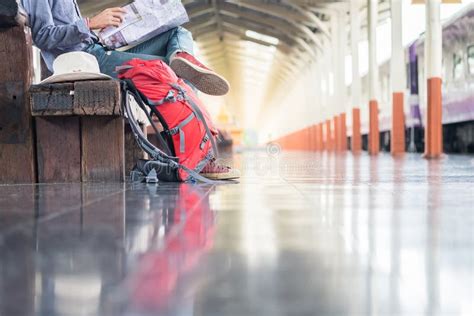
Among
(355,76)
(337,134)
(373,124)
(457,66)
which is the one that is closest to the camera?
(457,66)

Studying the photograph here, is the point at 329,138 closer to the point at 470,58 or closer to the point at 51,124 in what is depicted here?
the point at 470,58

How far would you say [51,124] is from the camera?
367cm

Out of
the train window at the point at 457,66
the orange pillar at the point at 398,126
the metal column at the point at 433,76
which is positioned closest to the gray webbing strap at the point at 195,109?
the metal column at the point at 433,76

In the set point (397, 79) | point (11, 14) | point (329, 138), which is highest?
point (397, 79)

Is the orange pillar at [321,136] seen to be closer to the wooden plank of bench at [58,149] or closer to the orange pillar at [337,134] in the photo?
the orange pillar at [337,134]

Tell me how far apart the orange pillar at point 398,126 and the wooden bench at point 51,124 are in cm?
971

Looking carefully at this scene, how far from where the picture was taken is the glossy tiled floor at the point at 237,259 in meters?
0.84

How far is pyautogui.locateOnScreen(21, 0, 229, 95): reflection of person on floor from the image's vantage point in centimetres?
358

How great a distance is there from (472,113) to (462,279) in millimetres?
10600

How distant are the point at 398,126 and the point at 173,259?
484 inches

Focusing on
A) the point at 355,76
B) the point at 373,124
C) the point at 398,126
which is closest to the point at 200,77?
the point at 398,126

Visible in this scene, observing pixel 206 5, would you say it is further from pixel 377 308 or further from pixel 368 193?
pixel 377 308

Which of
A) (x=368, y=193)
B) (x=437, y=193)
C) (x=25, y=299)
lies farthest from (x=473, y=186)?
(x=25, y=299)

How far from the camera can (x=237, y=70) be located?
125ft
